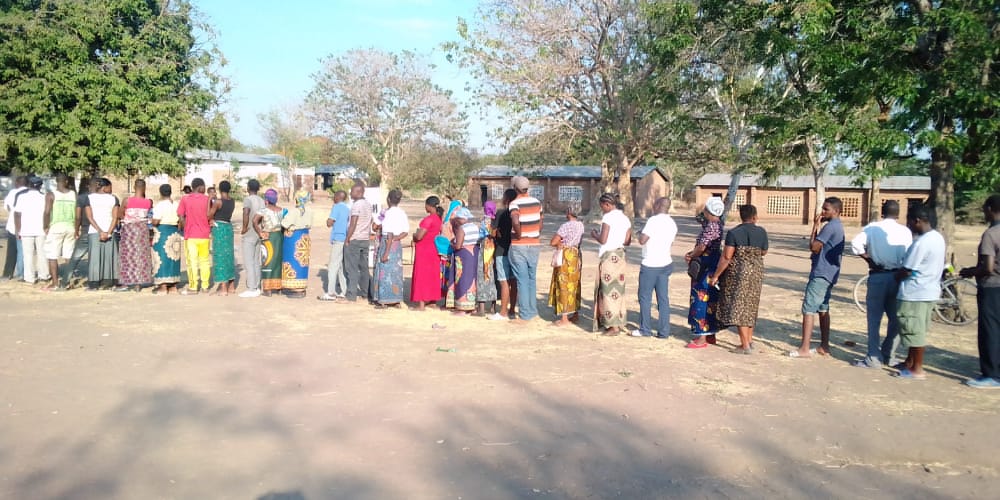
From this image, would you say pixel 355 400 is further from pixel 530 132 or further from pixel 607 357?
pixel 530 132

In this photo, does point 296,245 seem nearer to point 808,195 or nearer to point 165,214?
point 165,214

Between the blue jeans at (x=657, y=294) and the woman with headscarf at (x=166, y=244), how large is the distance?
23.2ft

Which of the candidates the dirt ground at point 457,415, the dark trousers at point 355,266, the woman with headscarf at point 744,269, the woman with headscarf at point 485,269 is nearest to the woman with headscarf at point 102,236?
the dirt ground at point 457,415

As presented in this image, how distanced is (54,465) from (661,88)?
1633 cm

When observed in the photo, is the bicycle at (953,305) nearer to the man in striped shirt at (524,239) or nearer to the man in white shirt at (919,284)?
the man in white shirt at (919,284)

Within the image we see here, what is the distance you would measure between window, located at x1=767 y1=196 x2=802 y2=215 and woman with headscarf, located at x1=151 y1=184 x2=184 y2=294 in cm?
4162

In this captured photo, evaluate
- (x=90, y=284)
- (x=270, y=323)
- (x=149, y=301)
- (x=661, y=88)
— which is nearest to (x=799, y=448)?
(x=270, y=323)

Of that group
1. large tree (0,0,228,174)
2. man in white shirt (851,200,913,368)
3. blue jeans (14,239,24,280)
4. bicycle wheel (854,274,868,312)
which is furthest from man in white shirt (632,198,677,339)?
large tree (0,0,228,174)

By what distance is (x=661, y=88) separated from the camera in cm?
1847

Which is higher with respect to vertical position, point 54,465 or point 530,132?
point 530,132

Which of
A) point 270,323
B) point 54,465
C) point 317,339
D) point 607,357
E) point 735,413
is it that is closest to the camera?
point 54,465

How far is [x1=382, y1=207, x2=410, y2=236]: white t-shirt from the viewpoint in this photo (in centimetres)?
1027

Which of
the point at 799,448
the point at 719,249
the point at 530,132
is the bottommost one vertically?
the point at 799,448

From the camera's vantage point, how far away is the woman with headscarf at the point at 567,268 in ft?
30.9
